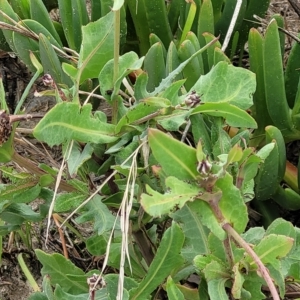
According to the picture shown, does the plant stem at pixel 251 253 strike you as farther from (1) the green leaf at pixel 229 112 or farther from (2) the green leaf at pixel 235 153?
(1) the green leaf at pixel 229 112

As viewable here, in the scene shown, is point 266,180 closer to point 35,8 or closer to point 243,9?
point 243,9

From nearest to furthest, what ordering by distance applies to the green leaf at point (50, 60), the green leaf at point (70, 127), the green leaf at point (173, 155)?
1. the green leaf at point (173, 155)
2. the green leaf at point (70, 127)
3. the green leaf at point (50, 60)

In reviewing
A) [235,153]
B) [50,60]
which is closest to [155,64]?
[50,60]

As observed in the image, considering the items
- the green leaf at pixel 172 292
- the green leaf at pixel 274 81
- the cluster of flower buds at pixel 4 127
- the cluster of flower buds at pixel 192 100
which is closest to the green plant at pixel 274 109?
the green leaf at pixel 274 81

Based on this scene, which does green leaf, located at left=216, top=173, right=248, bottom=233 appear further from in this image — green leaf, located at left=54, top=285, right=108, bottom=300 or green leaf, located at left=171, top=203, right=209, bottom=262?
green leaf, located at left=54, top=285, right=108, bottom=300

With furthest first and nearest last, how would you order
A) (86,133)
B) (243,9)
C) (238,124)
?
1. (243,9)
2. (238,124)
3. (86,133)

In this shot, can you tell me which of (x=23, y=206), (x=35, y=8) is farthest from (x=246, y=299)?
(x=35, y=8)

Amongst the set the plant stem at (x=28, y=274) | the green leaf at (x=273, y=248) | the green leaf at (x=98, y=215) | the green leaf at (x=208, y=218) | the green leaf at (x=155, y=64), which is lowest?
the plant stem at (x=28, y=274)
